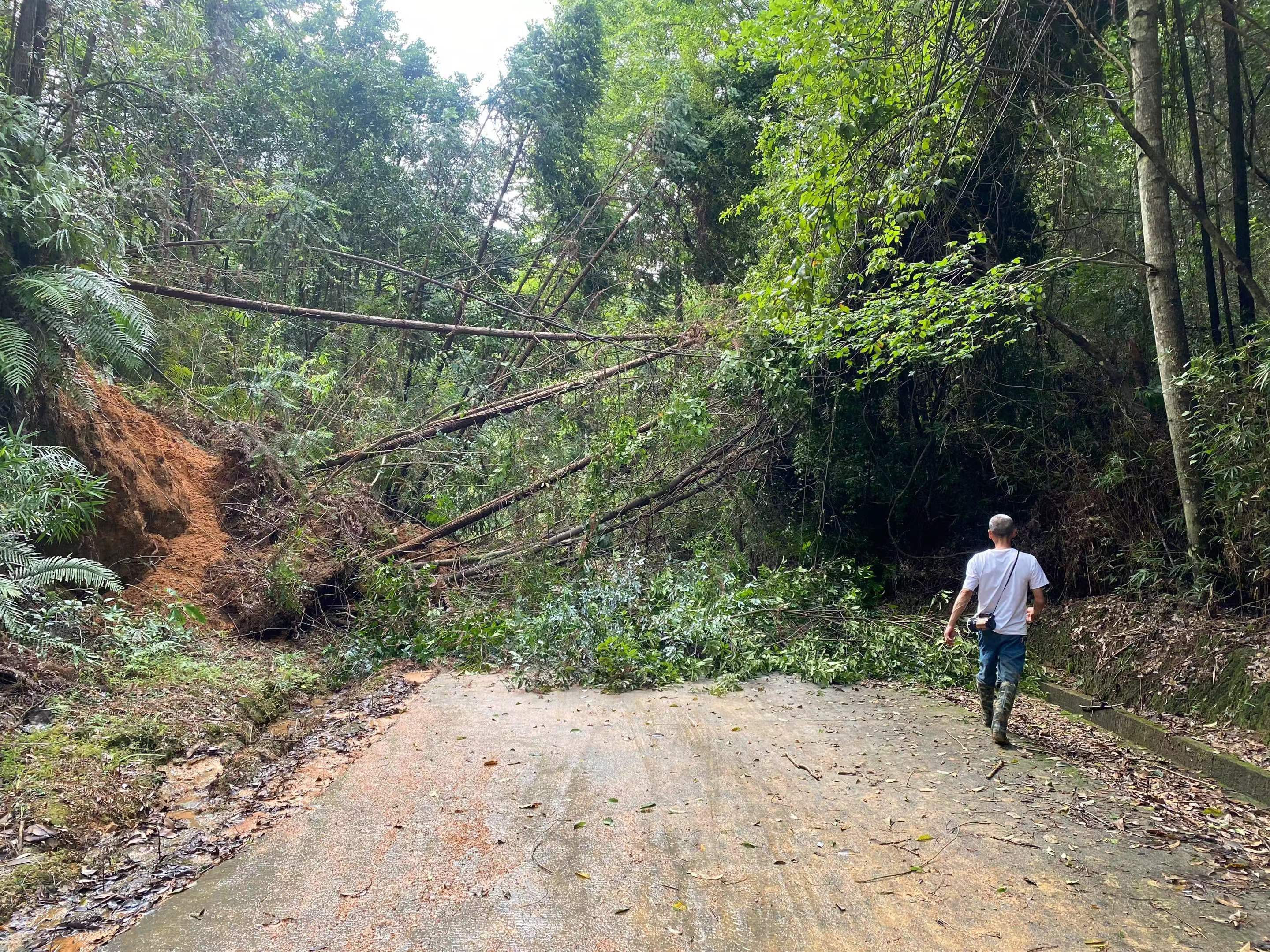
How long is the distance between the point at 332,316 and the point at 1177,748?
9315 millimetres

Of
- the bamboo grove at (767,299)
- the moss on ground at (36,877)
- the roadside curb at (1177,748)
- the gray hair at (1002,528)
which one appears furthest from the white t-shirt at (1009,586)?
the moss on ground at (36,877)

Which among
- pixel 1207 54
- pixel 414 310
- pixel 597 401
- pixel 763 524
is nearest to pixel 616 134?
pixel 414 310

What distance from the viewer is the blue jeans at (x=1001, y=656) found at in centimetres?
589

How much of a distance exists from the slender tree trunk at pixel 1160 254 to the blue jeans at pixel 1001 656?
2483mm

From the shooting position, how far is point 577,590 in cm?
982

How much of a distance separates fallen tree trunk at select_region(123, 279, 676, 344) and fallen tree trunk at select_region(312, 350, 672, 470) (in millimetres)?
469

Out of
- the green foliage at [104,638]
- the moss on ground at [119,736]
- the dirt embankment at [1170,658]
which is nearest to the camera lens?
the moss on ground at [119,736]

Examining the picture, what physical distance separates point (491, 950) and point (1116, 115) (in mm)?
7806

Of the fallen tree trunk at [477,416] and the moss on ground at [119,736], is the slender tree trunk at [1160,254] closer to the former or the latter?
the fallen tree trunk at [477,416]

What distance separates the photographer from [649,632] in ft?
28.8

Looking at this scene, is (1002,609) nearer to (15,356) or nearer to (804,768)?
(804,768)

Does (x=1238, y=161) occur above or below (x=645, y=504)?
above

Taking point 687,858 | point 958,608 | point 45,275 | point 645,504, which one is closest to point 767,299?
point 645,504

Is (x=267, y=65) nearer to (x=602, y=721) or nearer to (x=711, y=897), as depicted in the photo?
(x=602, y=721)
